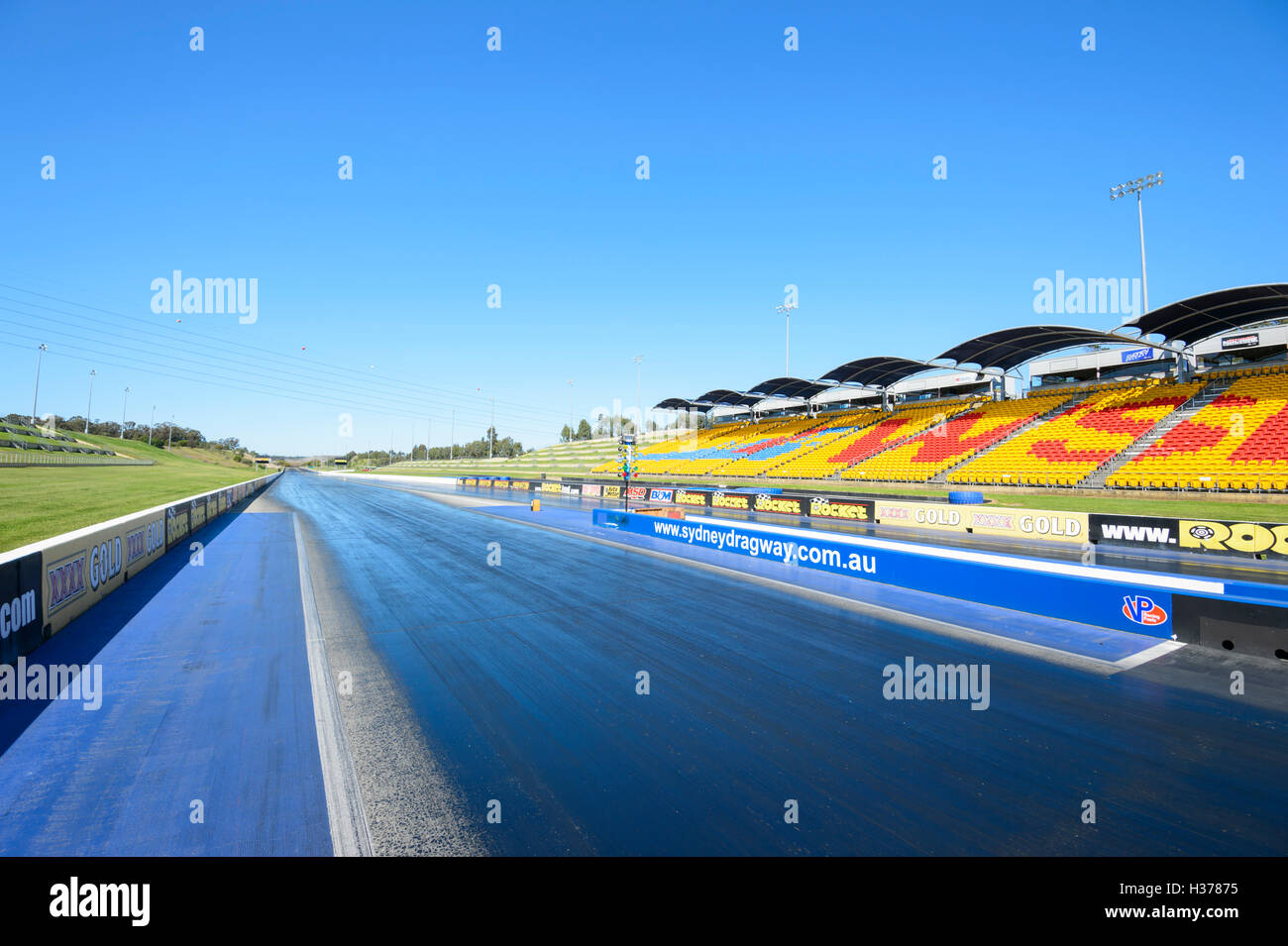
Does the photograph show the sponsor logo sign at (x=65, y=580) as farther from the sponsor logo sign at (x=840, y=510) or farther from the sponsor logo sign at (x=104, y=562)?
the sponsor logo sign at (x=840, y=510)

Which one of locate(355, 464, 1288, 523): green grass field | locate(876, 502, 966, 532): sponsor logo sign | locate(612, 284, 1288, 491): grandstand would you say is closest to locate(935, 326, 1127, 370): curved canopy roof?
locate(612, 284, 1288, 491): grandstand

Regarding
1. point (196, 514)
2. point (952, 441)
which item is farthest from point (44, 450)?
point (952, 441)

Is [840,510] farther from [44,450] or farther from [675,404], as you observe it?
[44,450]

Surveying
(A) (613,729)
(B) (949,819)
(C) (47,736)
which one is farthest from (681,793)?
(C) (47,736)

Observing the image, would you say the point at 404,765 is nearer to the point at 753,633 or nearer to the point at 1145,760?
the point at 753,633

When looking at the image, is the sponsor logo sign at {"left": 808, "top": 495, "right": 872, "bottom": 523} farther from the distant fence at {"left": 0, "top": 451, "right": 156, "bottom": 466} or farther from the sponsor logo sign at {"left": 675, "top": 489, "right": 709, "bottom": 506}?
the distant fence at {"left": 0, "top": 451, "right": 156, "bottom": 466}

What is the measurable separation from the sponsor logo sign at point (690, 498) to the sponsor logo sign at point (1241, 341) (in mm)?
29938

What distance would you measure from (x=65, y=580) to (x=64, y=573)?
0.12 m

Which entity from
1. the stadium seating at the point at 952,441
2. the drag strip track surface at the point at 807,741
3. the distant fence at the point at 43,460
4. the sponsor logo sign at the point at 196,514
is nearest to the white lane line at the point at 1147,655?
the drag strip track surface at the point at 807,741

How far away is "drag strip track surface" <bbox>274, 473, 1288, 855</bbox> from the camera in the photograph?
320 centimetres

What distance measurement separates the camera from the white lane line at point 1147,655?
237 inches

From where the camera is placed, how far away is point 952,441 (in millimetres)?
35844
